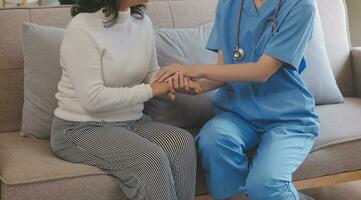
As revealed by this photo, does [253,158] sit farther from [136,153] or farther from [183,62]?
[183,62]

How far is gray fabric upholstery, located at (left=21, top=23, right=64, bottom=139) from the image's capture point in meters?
1.85

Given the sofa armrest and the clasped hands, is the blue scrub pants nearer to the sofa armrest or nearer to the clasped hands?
the clasped hands

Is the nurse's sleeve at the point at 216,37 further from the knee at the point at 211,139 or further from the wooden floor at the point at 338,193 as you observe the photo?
the wooden floor at the point at 338,193

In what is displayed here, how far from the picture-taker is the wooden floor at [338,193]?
2344 mm

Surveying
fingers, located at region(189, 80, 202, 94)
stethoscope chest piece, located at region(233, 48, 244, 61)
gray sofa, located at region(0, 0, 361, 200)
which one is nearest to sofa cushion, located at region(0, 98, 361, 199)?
gray sofa, located at region(0, 0, 361, 200)

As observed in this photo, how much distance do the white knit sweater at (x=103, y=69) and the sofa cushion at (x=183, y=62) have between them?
0.18 metres

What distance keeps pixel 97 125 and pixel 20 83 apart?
47 centimetres

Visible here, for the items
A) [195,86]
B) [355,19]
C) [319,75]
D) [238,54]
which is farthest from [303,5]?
[355,19]

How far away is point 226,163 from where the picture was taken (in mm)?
1639

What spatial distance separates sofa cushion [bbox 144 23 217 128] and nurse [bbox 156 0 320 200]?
15 centimetres

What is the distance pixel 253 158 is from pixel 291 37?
0.40m

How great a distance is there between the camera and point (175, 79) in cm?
170

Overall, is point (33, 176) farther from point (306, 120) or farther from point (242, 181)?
point (306, 120)

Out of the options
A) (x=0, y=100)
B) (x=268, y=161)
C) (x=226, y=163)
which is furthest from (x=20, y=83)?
(x=268, y=161)
